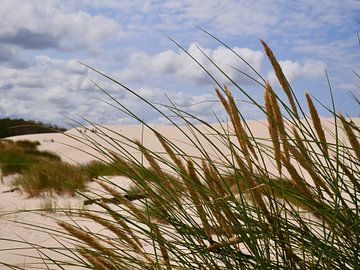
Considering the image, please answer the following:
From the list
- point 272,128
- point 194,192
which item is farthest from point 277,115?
point 194,192

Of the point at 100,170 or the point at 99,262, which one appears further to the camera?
the point at 100,170

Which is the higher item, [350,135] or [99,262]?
[350,135]

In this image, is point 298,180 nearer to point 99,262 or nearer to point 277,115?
point 277,115

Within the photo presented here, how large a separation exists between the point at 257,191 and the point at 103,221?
0.39 m

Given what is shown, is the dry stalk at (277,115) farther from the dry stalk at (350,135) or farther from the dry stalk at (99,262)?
the dry stalk at (99,262)

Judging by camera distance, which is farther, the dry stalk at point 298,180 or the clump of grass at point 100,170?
the clump of grass at point 100,170

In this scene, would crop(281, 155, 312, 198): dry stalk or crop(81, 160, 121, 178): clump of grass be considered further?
crop(81, 160, 121, 178): clump of grass

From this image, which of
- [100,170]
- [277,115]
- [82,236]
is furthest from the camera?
[100,170]

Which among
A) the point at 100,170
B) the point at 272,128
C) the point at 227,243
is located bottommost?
the point at 227,243

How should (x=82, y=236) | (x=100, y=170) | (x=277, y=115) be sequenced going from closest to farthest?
(x=82, y=236) < (x=277, y=115) < (x=100, y=170)

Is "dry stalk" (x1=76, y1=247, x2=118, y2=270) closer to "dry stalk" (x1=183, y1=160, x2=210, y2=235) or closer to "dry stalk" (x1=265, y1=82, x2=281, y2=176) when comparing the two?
"dry stalk" (x1=183, y1=160, x2=210, y2=235)

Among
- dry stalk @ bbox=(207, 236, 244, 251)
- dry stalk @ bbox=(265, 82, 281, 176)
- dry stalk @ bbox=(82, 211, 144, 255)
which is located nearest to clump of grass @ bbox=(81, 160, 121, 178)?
dry stalk @ bbox=(82, 211, 144, 255)

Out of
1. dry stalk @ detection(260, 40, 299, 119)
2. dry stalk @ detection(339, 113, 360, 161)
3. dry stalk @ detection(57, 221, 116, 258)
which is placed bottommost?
dry stalk @ detection(57, 221, 116, 258)

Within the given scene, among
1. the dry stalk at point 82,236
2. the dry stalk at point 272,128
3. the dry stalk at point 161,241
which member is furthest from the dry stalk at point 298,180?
the dry stalk at point 82,236
